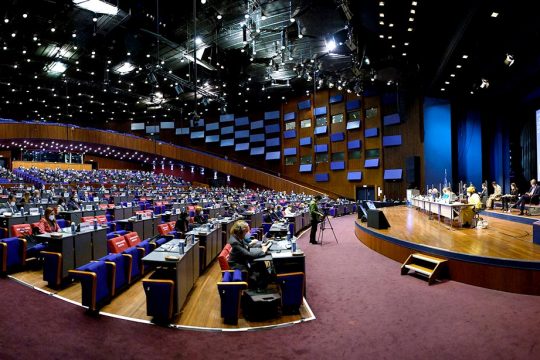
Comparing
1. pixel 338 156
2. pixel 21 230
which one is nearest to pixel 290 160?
pixel 338 156

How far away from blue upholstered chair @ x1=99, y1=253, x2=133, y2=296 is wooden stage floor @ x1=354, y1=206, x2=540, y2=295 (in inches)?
195

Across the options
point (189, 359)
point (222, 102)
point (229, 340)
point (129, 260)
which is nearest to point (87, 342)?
point (189, 359)

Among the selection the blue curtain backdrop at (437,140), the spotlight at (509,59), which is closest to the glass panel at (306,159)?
the blue curtain backdrop at (437,140)

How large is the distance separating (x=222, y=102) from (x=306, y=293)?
21.5 metres

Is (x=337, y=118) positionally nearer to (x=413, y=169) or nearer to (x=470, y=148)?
(x=413, y=169)

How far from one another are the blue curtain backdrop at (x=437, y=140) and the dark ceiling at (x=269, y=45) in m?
1.40

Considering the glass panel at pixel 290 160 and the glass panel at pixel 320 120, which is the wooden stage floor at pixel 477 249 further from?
the glass panel at pixel 290 160

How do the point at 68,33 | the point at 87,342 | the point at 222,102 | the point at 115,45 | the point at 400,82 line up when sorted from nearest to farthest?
the point at 87,342
the point at 68,33
the point at 115,45
the point at 400,82
the point at 222,102

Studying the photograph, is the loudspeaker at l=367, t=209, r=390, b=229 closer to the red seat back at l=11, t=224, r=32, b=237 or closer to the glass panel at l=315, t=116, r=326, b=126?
the red seat back at l=11, t=224, r=32, b=237

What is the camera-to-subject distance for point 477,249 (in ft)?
17.8

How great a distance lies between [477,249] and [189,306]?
4.73m

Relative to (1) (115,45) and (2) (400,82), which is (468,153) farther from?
(1) (115,45)

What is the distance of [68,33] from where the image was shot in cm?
1345

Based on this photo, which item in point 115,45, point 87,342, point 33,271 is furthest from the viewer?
point 115,45
